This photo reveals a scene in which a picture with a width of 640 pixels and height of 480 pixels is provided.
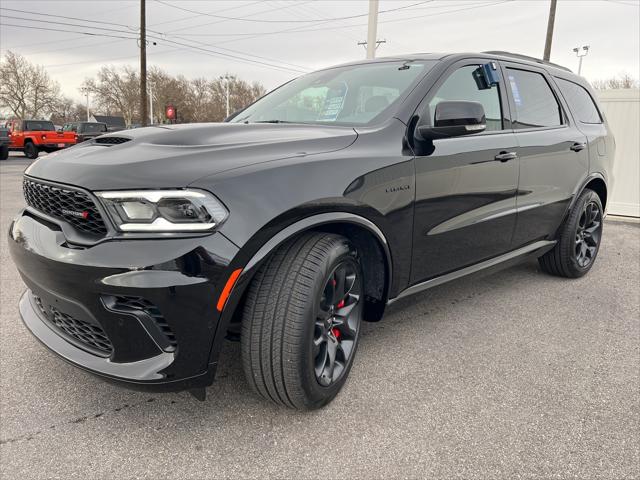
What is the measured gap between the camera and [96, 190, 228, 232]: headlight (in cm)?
170

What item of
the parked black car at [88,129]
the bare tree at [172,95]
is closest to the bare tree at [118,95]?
the bare tree at [172,95]

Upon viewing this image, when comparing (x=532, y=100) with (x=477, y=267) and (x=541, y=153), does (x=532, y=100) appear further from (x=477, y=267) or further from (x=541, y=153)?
(x=477, y=267)

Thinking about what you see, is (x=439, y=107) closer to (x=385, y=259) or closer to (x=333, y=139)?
(x=333, y=139)

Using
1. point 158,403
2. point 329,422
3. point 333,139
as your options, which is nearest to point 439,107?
point 333,139

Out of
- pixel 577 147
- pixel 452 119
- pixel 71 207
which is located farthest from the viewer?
pixel 577 147

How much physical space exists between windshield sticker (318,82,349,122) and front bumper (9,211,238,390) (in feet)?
4.28

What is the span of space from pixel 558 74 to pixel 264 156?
3158 millimetres

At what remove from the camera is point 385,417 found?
85.5 inches

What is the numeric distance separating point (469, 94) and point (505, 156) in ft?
1.48

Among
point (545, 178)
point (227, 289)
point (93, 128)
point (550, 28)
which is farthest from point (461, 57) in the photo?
point (93, 128)

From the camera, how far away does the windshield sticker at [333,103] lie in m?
2.76

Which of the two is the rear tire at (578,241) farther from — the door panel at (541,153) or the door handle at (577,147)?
the door handle at (577,147)

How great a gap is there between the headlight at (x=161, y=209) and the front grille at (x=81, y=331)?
17.4 inches

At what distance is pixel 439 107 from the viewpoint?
239 centimetres
